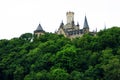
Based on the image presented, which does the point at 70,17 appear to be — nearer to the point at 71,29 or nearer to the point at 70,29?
the point at 70,29

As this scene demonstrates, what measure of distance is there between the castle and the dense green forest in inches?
1890

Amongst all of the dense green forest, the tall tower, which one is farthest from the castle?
the dense green forest

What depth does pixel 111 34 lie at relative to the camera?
10062cm

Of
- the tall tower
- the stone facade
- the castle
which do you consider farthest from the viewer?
the tall tower

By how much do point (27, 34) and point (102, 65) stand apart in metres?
45.5

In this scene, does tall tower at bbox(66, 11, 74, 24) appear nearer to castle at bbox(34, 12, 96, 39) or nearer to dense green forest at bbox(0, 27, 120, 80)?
castle at bbox(34, 12, 96, 39)

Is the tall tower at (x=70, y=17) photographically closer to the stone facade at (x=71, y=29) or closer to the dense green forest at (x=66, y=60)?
the stone facade at (x=71, y=29)

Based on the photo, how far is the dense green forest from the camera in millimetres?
88000

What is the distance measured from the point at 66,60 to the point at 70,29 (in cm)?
8090

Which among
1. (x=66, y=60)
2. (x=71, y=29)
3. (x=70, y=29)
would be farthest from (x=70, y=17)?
(x=66, y=60)

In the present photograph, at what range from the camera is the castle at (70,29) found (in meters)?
160

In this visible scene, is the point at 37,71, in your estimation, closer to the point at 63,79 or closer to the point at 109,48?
the point at 63,79

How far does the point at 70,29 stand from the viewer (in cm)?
17525

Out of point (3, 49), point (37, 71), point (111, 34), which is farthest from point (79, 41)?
point (3, 49)
